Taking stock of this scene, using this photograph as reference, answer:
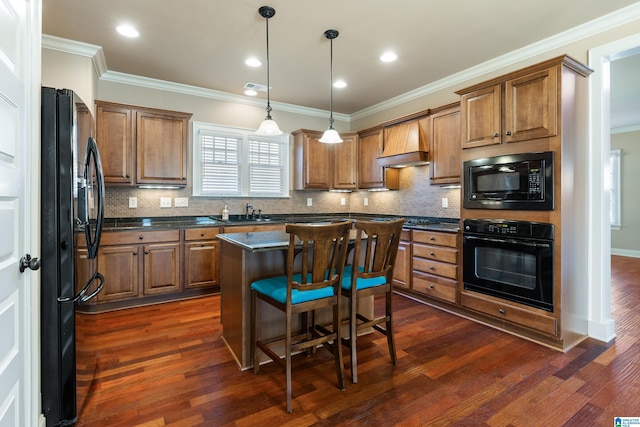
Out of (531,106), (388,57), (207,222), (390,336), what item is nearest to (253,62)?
(388,57)

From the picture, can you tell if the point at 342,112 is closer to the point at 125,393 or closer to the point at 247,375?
the point at 247,375

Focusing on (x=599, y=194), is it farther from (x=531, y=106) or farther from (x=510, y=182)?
(x=531, y=106)

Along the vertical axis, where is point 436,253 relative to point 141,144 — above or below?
below

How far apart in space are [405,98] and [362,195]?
173 cm

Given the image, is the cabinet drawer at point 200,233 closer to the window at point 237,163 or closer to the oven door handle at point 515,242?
the window at point 237,163

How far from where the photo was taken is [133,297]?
11.6ft

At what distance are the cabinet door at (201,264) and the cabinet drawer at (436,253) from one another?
2.43m

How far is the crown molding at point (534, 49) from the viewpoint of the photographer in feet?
8.52

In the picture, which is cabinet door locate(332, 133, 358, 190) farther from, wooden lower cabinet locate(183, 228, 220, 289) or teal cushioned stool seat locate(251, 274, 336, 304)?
teal cushioned stool seat locate(251, 274, 336, 304)

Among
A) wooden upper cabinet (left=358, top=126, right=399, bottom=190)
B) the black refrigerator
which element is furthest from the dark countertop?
the black refrigerator

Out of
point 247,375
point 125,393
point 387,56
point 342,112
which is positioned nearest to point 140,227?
point 125,393

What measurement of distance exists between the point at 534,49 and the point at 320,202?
3480mm

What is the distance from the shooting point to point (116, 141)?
12.0ft

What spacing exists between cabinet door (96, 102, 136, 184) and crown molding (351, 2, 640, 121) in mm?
3612
